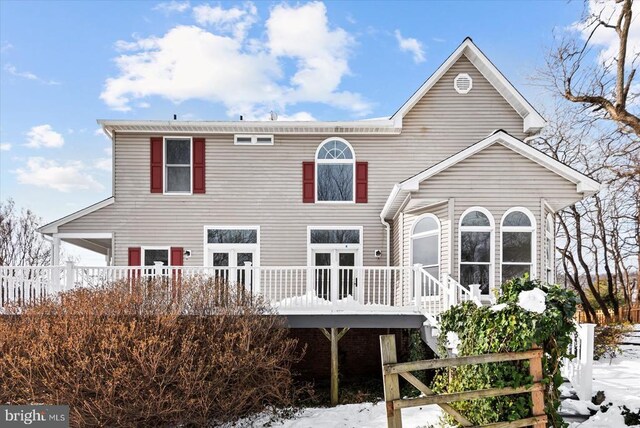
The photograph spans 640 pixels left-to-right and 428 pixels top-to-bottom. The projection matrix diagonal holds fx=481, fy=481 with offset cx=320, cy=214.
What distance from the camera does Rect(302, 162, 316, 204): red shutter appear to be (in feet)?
42.2

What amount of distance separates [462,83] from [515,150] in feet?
12.6

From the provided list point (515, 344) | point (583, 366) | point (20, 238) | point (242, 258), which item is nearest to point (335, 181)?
point (242, 258)

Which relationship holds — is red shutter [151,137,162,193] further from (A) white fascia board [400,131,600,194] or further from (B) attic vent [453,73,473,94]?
(B) attic vent [453,73,473,94]

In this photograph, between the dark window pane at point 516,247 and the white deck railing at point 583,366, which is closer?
the white deck railing at point 583,366

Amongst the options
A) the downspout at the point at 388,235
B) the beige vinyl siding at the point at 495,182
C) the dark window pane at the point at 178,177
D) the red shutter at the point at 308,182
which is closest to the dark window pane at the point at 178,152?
the dark window pane at the point at 178,177

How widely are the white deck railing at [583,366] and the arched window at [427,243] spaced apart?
3.16 meters

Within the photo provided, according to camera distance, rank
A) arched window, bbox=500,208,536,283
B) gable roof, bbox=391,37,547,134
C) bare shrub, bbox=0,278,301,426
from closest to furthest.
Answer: bare shrub, bbox=0,278,301,426, arched window, bbox=500,208,536,283, gable roof, bbox=391,37,547,134

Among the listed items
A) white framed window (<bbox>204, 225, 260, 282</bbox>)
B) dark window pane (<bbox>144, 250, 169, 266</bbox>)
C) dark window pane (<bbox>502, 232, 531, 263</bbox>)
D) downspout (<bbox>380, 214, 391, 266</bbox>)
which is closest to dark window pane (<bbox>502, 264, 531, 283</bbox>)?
dark window pane (<bbox>502, 232, 531, 263</bbox>)

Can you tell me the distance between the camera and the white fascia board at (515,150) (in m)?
9.46

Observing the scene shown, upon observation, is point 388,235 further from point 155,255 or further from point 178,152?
point 155,255

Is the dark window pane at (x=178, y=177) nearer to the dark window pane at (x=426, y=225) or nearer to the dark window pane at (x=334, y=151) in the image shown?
the dark window pane at (x=334, y=151)

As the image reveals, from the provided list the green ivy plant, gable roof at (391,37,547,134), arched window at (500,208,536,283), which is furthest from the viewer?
gable roof at (391,37,547,134)

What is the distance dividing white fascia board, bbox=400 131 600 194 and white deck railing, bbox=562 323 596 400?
3.27 metres

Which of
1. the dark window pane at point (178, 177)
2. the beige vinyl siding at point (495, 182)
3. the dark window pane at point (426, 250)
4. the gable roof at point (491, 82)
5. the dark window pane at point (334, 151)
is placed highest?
the gable roof at point (491, 82)
